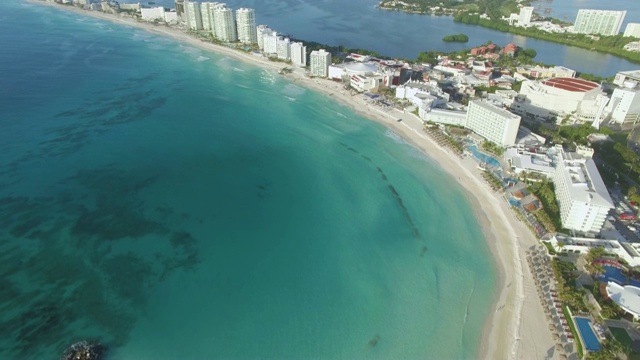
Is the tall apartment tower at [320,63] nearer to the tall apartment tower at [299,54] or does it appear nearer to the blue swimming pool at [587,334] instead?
the tall apartment tower at [299,54]

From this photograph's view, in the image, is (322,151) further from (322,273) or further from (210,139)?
(322,273)

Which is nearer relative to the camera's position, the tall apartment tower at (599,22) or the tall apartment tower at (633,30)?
the tall apartment tower at (633,30)

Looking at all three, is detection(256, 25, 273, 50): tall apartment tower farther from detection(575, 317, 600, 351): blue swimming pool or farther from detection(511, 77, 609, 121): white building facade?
detection(575, 317, 600, 351): blue swimming pool

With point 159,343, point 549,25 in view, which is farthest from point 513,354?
point 549,25

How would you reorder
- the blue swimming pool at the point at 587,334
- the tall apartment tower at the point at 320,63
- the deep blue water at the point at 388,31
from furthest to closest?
the deep blue water at the point at 388,31, the tall apartment tower at the point at 320,63, the blue swimming pool at the point at 587,334

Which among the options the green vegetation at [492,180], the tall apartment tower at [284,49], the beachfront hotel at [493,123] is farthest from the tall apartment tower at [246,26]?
the green vegetation at [492,180]
